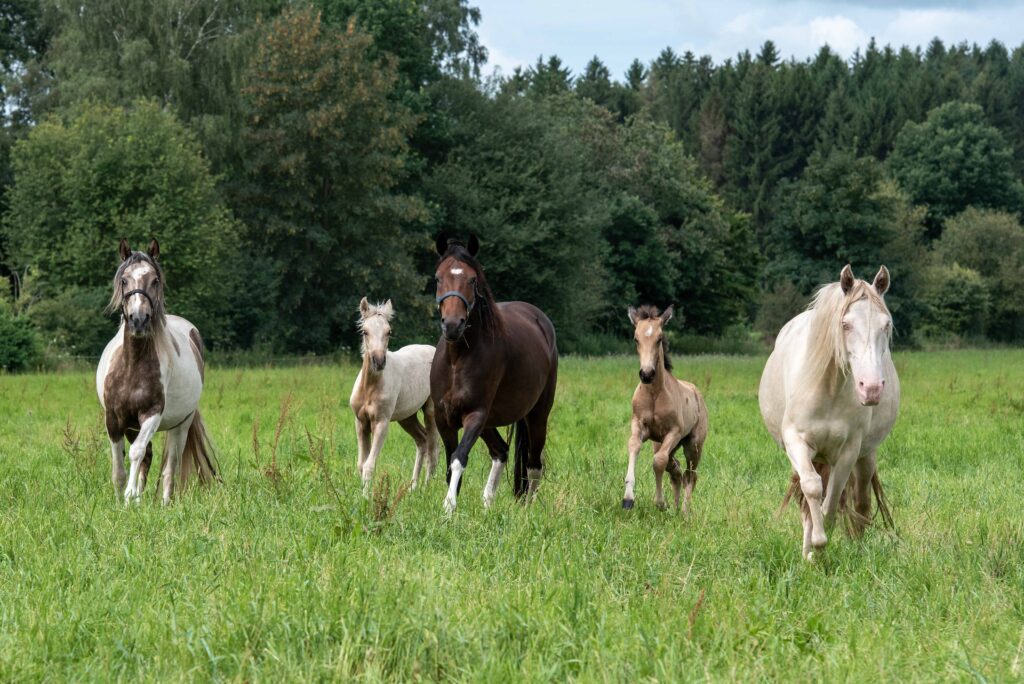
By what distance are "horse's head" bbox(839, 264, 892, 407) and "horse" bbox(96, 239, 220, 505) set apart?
4.62 metres

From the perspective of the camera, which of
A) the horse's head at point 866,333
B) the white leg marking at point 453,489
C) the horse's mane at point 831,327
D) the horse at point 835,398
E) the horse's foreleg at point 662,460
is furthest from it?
the horse's foreleg at point 662,460

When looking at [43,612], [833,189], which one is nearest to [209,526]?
[43,612]

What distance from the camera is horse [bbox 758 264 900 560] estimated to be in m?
5.96

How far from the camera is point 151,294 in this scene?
7812 mm

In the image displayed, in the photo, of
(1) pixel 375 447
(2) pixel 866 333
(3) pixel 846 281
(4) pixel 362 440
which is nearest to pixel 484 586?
(2) pixel 866 333

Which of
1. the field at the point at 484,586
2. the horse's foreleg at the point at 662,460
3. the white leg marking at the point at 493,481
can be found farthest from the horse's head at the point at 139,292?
the horse's foreleg at the point at 662,460

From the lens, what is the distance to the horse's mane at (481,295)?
758cm

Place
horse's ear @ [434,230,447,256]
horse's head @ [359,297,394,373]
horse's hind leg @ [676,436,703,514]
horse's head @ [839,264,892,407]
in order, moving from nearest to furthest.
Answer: horse's head @ [839,264,892,407], horse's ear @ [434,230,447,256], horse's hind leg @ [676,436,703,514], horse's head @ [359,297,394,373]

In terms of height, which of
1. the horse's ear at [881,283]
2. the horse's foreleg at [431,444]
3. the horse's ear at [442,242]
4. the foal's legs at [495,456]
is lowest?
the horse's foreleg at [431,444]

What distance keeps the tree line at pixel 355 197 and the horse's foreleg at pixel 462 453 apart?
19.6 meters

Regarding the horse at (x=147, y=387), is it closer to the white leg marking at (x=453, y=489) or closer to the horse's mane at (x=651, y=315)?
the white leg marking at (x=453, y=489)

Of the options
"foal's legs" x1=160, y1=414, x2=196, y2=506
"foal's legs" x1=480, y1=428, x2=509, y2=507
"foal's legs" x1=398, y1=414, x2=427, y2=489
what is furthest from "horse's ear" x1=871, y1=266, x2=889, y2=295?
"foal's legs" x1=398, y1=414, x2=427, y2=489

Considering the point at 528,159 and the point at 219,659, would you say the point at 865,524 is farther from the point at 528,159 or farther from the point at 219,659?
the point at 528,159

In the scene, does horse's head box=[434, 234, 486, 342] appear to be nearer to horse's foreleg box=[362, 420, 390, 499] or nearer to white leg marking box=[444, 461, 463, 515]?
white leg marking box=[444, 461, 463, 515]
